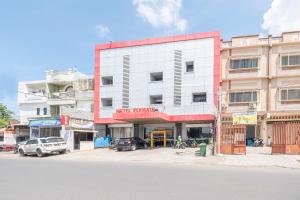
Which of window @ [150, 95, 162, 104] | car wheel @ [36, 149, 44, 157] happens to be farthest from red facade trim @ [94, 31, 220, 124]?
car wheel @ [36, 149, 44, 157]

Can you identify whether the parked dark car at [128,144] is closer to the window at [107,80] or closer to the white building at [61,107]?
the white building at [61,107]

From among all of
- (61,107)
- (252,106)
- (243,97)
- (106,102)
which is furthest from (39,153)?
(252,106)

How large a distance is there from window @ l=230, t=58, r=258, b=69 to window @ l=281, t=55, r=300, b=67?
9.15 feet

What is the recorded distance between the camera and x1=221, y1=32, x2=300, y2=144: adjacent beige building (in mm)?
35594

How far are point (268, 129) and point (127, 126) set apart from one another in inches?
642

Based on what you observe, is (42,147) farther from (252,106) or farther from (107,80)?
(252,106)

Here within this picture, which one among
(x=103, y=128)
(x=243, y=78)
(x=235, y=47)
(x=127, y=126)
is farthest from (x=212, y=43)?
(x=103, y=128)

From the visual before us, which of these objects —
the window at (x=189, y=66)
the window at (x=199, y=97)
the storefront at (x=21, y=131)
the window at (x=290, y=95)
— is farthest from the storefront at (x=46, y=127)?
the window at (x=290, y=95)

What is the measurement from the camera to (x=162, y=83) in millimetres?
39125

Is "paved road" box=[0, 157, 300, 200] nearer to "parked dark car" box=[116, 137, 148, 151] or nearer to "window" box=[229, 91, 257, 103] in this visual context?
"parked dark car" box=[116, 137, 148, 151]

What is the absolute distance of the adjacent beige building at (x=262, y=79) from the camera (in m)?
35.6

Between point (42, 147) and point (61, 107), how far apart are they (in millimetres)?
8873

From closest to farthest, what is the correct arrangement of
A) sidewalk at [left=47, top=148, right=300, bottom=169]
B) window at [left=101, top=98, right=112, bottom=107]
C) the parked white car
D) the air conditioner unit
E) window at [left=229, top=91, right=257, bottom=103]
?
sidewalk at [left=47, top=148, right=300, bottom=169], the parked white car, the air conditioner unit, window at [left=229, top=91, right=257, bottom=103], window at [left=101, top=98, right=112, bottom=107]

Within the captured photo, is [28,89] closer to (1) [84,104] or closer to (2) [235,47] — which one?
(1) [84,104]
